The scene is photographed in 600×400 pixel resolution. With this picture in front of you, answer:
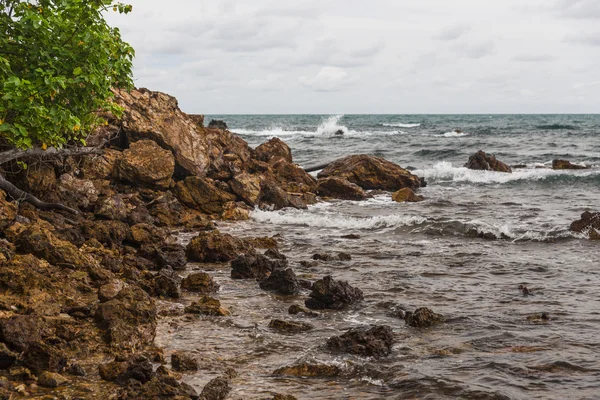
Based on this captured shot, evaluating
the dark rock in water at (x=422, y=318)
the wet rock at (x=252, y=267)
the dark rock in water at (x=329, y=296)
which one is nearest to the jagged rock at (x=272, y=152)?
the wet rock at (x=252, y=267)

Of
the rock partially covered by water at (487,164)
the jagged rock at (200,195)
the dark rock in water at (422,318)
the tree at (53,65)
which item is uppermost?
the tree at (53,65)

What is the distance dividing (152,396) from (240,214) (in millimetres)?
13541

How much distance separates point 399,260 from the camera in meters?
14.6

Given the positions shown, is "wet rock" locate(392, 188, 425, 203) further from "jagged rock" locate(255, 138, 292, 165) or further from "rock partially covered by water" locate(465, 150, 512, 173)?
"rock partially covered by water" locate(465, 150, 512, 173)

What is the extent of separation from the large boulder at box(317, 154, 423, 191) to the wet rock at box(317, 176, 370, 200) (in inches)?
87.6

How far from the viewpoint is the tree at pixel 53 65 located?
Answer: 33.9ft

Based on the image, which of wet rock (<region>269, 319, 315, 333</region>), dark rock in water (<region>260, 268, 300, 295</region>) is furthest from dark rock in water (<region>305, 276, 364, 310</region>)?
wet rock (<region>269, 319, 315, 333</region>)

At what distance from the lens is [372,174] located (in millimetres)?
28672

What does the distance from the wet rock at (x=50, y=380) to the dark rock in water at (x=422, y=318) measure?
5154 millimetres

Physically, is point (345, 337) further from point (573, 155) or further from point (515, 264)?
point (573, 155)

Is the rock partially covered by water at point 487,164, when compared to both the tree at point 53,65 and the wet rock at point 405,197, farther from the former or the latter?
the tree at point 53,65

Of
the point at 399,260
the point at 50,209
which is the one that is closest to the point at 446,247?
the point at 399,260

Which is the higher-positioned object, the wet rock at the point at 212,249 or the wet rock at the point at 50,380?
the wet rock at the point at 212,249

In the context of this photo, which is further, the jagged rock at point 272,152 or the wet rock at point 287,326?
the jagged rock at point 272,152
